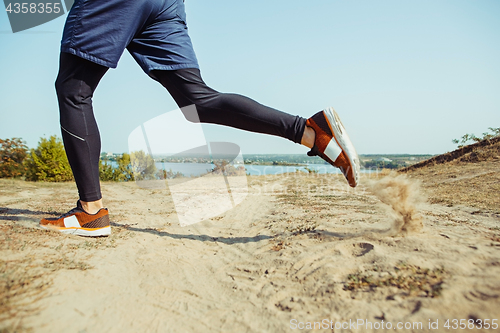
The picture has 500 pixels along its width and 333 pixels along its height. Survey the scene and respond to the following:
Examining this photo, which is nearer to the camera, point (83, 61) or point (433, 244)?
point (433, 244)

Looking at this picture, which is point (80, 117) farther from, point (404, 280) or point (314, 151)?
point (404, 280)

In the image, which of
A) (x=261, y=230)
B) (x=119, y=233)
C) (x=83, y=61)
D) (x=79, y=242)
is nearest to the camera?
(x=83, y=61)

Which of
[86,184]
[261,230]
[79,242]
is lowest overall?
[261,230]

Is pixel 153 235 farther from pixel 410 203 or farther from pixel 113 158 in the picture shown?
pixel 113 158

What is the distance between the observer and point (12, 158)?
8.16 m

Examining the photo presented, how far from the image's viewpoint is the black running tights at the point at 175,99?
1.84 m

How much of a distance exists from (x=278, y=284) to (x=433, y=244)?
34.5 inches

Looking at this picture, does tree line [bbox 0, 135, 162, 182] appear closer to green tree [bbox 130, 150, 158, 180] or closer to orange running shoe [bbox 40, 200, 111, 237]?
green tree [bbox 130, 150, 158, 180]

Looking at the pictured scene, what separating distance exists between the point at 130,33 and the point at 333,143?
1457 millimetres

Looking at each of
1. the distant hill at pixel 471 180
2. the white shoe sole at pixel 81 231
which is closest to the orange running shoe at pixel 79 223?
the white shoe sole at pixel 81 231

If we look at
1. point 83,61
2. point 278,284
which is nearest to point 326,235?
point 278,284

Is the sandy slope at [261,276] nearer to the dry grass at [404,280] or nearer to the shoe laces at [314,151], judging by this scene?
the dry grass at [404,280]

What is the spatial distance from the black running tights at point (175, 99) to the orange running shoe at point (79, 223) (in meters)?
0.20

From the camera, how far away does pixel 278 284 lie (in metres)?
1.44
